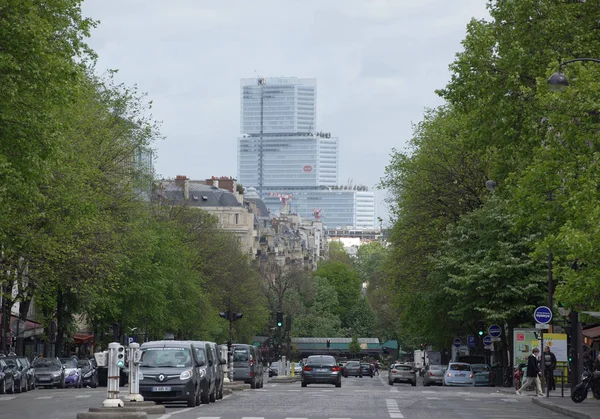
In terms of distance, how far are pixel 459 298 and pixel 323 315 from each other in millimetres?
95380

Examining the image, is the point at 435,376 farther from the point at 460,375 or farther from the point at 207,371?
the point at 207,371

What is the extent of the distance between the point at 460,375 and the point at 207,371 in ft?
101

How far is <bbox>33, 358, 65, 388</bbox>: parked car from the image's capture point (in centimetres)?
5344

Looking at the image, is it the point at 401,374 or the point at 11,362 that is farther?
the point at 401,374

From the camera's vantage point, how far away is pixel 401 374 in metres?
71.0

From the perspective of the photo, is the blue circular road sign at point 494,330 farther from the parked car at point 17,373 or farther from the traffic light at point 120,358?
the traffic light at point 120,358

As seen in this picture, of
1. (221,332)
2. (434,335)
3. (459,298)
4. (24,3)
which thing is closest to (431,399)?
(24,3)

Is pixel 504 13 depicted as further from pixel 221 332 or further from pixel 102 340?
pixel 221 332

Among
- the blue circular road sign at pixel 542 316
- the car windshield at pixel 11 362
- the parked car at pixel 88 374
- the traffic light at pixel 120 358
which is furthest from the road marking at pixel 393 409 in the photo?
the parked car at pixel 88 374

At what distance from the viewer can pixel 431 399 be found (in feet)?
122

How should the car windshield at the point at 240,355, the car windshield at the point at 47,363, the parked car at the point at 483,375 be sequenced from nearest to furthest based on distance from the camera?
the car windshield at the point at 47,363, the car windshield at the point at 240,355, the parked car at the point at 483,375

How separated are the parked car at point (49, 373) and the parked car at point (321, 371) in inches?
406

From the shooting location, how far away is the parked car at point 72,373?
181 feet

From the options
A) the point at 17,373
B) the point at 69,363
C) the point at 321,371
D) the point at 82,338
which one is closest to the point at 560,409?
the point at 17,373
